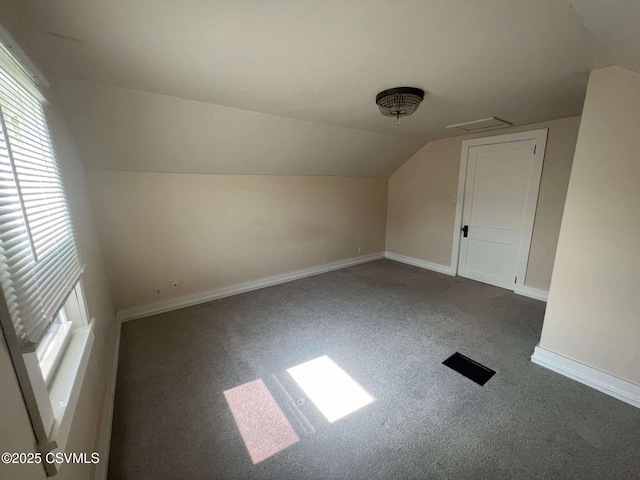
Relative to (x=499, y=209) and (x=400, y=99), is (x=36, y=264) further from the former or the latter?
(x=499, y=209)

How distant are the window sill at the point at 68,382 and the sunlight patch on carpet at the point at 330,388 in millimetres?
1276

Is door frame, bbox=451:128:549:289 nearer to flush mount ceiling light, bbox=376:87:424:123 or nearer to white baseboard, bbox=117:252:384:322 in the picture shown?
flush mount ceiling light, bbox=376:87:424:123

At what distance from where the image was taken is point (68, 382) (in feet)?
3.76

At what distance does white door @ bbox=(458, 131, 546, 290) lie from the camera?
3.31 meters

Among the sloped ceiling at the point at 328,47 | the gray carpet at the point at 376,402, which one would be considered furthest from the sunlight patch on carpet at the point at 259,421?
the sloped ceiling at the point at 328,47

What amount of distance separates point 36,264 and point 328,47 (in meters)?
1.68

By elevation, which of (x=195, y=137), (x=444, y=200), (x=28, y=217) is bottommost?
(x=444, y=200)

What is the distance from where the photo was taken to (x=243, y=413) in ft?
5.52

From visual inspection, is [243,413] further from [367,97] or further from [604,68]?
[604,68]

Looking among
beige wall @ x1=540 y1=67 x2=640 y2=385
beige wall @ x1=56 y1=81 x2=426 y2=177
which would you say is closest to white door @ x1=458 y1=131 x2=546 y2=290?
beige wall @ x1=56 y1=81 x2=426 y2=177

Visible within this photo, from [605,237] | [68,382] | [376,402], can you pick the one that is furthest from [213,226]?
[605,237]

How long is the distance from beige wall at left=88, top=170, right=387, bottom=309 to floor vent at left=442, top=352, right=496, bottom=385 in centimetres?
257

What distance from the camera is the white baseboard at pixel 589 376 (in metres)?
1.76

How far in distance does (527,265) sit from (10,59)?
4.77m
